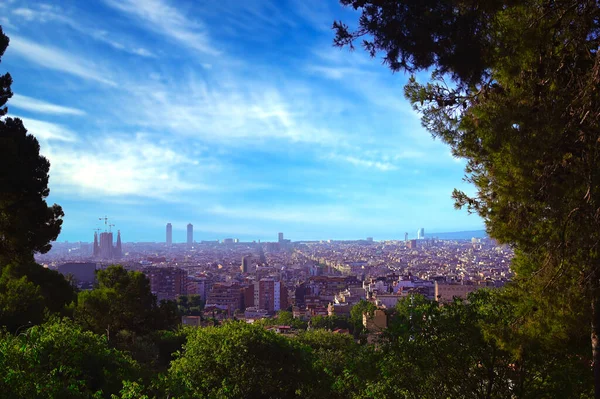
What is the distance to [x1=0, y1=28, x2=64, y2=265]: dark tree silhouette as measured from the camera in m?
7.27

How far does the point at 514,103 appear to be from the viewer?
4.07m

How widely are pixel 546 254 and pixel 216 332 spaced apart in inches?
249

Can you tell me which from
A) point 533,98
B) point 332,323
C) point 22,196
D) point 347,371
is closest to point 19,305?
point 22,196

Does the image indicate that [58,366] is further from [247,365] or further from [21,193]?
[21,193]

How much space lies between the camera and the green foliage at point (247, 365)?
8008 mm

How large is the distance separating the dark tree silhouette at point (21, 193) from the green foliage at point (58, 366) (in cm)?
299

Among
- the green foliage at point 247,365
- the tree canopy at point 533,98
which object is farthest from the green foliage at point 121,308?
the tree canopy at point 533,98

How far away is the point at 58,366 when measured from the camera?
473 cm

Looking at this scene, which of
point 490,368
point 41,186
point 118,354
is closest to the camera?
point 490,368

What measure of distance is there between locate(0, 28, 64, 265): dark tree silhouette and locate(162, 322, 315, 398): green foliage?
11.0ft

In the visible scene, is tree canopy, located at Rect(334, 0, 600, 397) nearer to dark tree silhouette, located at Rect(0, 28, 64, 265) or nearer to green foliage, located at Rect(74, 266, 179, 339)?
dark tree silhouette, located at Rect(0, 28, 64, 265)

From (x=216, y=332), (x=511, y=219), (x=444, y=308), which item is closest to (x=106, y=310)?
(x=216, y=332)

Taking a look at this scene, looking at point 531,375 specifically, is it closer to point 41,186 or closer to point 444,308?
point 444,308

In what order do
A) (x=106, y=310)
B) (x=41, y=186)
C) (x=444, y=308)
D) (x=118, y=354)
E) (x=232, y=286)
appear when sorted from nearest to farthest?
(x=444, y=308)
(x=118, y=354)
(x=41, y=186)
(x=106, y=310)
(x=232, y=286)
